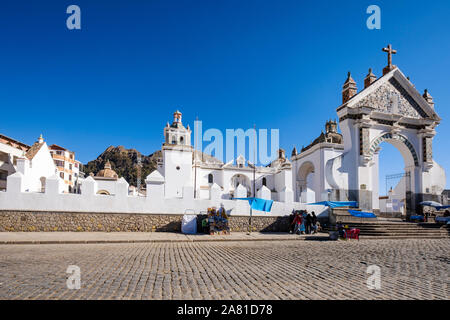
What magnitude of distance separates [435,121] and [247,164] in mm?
28967

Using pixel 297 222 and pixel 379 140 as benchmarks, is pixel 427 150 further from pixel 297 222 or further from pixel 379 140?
pixel 297 222

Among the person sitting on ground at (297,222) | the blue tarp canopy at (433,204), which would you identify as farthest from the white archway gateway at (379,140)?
the person sitting on ground at (297,222)

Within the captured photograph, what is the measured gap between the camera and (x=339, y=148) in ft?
67.8

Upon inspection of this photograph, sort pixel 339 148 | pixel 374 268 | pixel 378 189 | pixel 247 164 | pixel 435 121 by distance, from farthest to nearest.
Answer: pixel 247 164 → pixel 378 189 → pixel 339 148 → pixel 435 121 → pixel 374 268

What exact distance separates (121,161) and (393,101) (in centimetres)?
10520

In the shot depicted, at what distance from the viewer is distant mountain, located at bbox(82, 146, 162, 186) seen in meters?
105

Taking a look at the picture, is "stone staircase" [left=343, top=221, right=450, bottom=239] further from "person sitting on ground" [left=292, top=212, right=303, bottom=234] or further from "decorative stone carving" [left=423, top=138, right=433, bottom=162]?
"decorative stone carving" [left=423, top=138, right=433, bottom=162]

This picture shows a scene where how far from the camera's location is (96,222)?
13555 mm

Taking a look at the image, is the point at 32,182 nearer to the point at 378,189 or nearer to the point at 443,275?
the point at 443,275

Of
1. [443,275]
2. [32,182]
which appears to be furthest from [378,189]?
[32,182]

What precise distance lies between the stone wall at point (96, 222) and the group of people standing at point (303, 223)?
1521 millimetres

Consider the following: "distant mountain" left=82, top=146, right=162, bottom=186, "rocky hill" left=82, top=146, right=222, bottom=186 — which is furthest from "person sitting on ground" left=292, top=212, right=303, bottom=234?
"distant mountain" left=82, top=146, right=162, bottom=186

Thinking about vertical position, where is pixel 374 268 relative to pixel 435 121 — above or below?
below

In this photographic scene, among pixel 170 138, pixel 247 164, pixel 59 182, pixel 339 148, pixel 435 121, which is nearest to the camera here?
pixel 59 182
